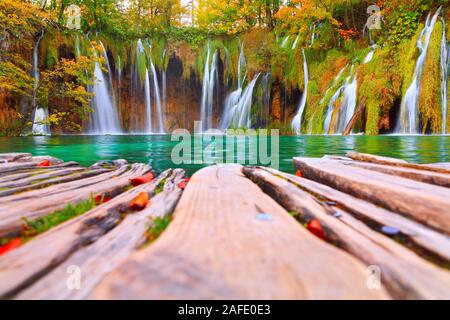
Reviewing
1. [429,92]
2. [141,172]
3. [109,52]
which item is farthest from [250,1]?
[141,172]

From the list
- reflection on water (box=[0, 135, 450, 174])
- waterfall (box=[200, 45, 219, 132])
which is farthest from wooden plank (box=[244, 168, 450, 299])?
waterfall (box=[200, 45, 219, 132])

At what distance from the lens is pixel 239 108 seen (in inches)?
771

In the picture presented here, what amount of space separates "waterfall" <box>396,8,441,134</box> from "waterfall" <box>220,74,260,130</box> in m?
8.69

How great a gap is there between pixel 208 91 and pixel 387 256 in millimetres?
21910

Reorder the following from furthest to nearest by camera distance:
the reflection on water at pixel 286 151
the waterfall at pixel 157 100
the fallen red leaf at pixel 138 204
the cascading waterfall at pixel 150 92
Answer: the waterfall at pixel 157 100
the cascading waterfall at pixel 150 92
the reflection on water at pixel 286 151
the fallen red leaf at pixel 138 204

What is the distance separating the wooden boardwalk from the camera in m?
0.66

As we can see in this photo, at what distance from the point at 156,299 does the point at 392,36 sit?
1726 cm

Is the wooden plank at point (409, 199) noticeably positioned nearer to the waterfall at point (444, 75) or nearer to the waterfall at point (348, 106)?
the waterfall at point (444, 75)

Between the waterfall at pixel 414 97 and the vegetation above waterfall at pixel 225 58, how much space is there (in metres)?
0.21

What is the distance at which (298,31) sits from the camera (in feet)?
65.6

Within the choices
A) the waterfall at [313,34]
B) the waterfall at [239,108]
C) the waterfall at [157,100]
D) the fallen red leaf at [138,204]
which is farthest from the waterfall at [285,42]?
the fallen red leaf at [138,204]

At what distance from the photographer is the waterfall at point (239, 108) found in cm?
1898

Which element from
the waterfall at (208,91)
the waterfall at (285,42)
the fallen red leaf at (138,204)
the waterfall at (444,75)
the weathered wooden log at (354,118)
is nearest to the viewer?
the fallen red leaf at (138,204)

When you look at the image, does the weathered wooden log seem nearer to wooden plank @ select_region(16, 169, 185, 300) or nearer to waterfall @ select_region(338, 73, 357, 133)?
waterfall @ select_region(338, 73, 357, 133)
